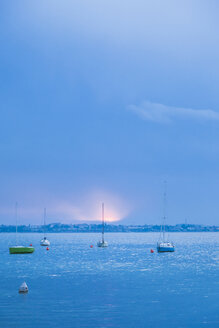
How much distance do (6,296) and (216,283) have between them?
31.8 metres

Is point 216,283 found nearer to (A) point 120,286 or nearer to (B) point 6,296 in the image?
(A) point 120,286

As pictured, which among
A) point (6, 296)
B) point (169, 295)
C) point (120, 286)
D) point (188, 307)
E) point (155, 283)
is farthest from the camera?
point (155, 283)

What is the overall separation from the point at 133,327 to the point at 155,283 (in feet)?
99.3

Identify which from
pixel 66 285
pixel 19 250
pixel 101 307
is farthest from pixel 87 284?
pixel 19 250

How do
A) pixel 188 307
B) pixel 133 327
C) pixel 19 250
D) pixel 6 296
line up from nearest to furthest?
pixel 133 327 → pixel 188 307 → pixel 6 296 → pixel 19 250

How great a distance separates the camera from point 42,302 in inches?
1804

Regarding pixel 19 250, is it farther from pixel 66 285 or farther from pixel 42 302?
pixel 42 302

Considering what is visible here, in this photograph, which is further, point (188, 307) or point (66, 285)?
point (66, 285)

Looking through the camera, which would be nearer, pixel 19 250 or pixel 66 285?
pixel 66 285

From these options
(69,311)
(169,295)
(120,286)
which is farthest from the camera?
(120,286)

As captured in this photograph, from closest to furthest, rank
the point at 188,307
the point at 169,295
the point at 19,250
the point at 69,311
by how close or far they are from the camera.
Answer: the point at 69,311 < the point at 188,307 < the point at 169,295 < the point at 19,250

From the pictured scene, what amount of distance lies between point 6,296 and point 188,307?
1838 cm

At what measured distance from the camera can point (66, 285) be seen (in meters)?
61.1

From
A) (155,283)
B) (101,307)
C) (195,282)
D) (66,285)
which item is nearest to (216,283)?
(195,282)
